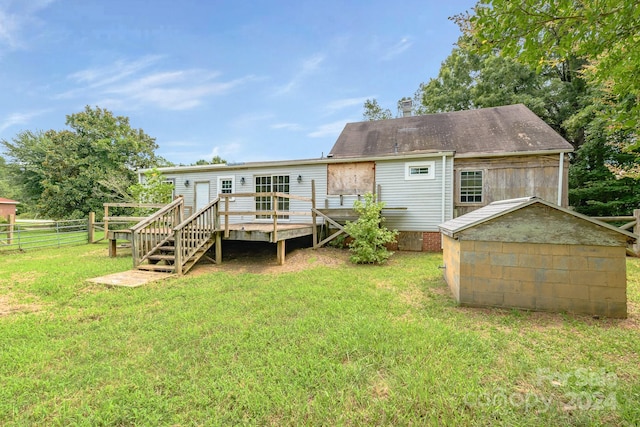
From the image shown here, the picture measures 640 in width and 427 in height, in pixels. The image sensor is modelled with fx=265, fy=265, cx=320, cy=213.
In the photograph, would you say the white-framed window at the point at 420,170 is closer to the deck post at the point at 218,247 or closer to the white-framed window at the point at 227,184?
the deck post at the point at 218,247

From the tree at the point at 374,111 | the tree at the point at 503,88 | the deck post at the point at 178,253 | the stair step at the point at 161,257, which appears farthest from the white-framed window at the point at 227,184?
the tree at the point at 374,111

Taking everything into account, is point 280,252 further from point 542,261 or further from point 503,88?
point 503,88

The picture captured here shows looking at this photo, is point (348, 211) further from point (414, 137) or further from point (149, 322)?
point (149, 322)

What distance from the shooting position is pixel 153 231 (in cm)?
703

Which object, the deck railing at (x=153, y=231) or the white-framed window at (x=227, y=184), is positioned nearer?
the deck railing at (x=153, y=231)

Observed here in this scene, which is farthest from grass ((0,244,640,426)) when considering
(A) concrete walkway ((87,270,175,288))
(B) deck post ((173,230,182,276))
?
(B) deck post ((173,230,182,276))

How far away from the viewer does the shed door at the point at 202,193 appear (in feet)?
37.7

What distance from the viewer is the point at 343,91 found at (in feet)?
63.5

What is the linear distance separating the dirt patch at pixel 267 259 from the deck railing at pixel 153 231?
4.06ft

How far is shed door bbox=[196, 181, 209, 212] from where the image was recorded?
11.5 meters

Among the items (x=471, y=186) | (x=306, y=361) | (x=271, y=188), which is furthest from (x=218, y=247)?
(x=471, y=186)

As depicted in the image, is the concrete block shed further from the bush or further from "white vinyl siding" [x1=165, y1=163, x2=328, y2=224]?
"white vinyl siding" [x1=165, y1=163, x2=328, y2=224]

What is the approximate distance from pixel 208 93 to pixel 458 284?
18.7 meters

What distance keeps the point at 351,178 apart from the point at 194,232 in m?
5.70
